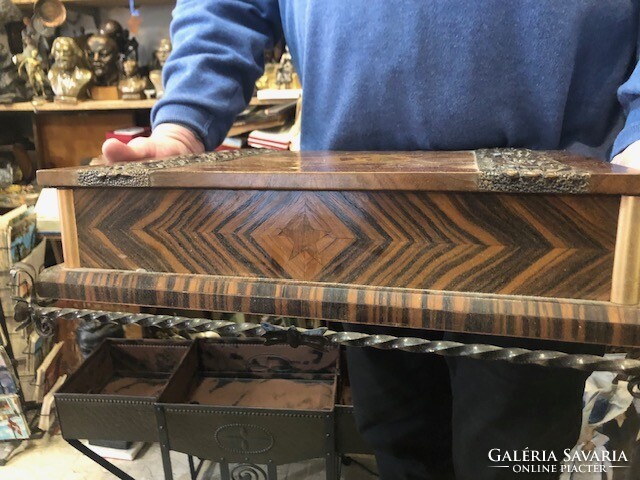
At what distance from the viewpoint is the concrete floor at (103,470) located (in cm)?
113

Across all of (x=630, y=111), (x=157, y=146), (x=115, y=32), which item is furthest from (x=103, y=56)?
(x=630, y=111)

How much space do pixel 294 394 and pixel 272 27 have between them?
2.46 ft

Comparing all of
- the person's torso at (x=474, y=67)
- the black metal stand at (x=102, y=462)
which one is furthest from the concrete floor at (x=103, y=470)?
the person's torso at (x=474, y=67)

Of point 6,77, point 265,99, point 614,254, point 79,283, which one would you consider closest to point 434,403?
point 614,254

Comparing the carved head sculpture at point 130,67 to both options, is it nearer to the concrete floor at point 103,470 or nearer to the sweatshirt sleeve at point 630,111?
the concrete floor at point 103,470

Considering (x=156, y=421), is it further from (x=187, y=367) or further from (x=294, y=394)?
(x=294, y=394)

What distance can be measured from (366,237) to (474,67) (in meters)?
0.23

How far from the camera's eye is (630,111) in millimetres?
455

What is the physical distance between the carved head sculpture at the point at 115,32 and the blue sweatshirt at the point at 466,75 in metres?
1.04

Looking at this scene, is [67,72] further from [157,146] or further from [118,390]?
[157,146]

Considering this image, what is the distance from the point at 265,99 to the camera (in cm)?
131

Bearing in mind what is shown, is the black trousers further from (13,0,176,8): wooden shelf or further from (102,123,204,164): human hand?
(13,0,176,8): wooden shelf

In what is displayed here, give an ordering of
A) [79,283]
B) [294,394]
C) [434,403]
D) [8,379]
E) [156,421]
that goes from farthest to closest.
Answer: [8,379] → [294,394] → [156,421] → [434,403] → [79,283]

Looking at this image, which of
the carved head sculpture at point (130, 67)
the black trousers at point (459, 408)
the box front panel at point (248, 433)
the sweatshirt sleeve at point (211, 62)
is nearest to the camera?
the black trousers at point (459, 408)
